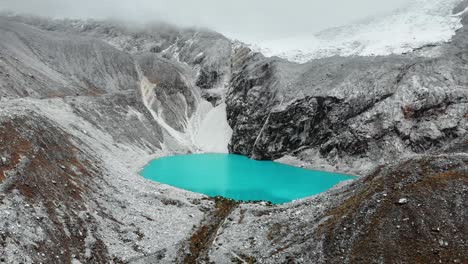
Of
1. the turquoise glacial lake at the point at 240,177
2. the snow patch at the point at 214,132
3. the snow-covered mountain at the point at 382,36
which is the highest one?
the snow-covered mountain at the point at 382,36

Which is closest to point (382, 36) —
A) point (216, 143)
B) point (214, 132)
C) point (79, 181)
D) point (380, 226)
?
point (214, 132)

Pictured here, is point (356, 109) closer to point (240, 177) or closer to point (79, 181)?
point (240, 177)

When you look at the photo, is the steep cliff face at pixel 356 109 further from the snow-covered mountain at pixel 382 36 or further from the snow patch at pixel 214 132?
the snow-covered mountain at pixel 382 36

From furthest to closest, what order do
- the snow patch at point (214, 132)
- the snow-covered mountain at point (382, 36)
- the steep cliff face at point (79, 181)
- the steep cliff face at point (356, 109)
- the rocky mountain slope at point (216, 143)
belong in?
the snow-covered mountain at point (382, 36)
the snow patch at point (214, 132)
the steep cliff face at point (356, 109)
the steep cliff face at point (79, 181)
the rocky mountain slope at point (216, 143)

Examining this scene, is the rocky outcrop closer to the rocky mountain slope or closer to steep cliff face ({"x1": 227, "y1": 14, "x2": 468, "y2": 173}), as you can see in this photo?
the rocky mountain slope

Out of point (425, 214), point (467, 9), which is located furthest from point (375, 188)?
point (467, 9)

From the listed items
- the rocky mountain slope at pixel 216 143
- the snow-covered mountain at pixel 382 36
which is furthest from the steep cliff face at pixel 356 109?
the snow-covered mountain at pixel 382 36

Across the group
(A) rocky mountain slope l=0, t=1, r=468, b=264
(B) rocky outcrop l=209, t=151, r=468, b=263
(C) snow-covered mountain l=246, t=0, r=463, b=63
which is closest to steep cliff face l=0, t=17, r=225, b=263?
(A) rocky mountain slope l=0, t=1, r=468, b=264
